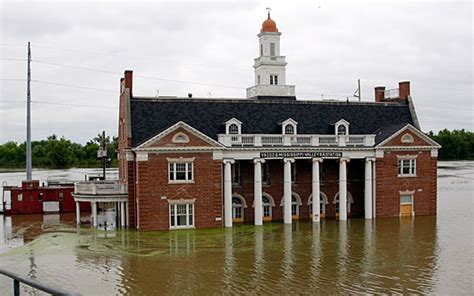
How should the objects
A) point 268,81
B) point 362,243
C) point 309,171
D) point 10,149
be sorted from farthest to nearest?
point 10,149 → point 268,81 → point 309,171 → point 362,243

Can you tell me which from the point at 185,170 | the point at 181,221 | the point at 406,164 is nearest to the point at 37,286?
the point at 185,170

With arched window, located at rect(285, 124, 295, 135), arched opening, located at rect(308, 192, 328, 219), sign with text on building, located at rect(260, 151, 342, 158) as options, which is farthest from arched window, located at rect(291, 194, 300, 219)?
arched window, located at rect(285, 124, 295, 135)

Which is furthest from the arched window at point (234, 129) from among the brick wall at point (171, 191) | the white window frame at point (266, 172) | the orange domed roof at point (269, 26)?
the orange domed roof at point (269, 26)

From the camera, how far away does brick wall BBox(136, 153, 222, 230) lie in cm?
3869

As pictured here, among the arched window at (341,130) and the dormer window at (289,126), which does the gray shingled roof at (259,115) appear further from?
the dormer window at (289,126)

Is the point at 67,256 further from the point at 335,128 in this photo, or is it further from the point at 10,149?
the point at 10,149

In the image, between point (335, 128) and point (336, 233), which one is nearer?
point (336, 233)

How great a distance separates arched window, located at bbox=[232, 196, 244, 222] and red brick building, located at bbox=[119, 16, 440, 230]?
0.07m

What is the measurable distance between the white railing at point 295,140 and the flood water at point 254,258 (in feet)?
18.4

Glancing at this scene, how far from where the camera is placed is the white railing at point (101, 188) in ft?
133

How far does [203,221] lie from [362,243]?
423 inches

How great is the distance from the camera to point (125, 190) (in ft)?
135

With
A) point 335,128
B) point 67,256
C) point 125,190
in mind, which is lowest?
point 67,256

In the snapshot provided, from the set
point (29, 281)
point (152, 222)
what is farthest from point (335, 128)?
point (29, 281)
